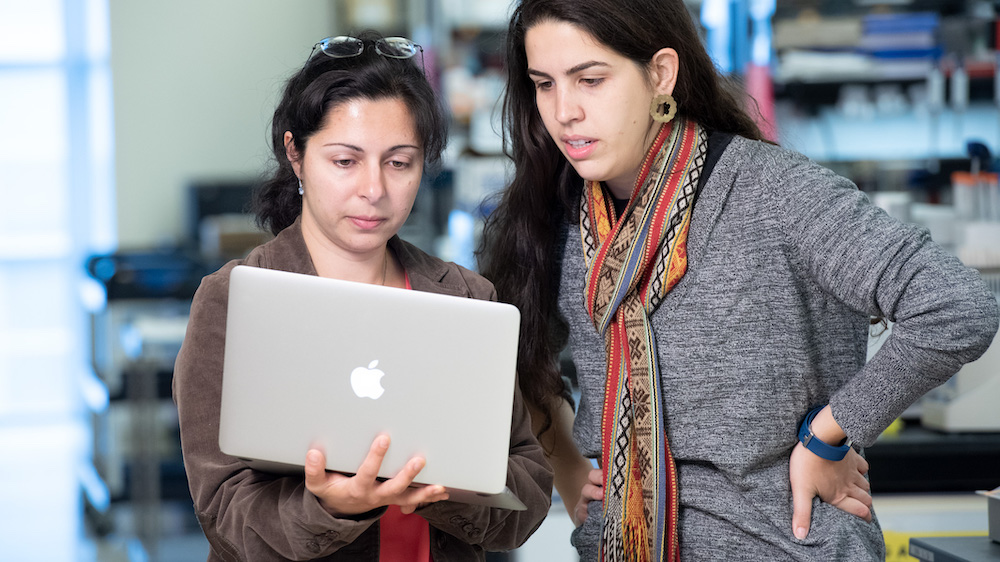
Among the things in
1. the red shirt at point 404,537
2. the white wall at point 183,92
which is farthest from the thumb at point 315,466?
the white wall at point 183,92

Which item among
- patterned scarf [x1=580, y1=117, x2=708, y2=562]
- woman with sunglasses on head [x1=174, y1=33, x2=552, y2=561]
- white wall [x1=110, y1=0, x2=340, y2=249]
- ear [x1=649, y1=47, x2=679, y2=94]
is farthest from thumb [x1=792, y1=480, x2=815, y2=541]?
white wall [x1=110, y1=0, x2=340, y2=249]

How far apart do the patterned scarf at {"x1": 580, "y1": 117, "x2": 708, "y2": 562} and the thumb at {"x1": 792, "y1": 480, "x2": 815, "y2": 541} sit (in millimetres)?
161

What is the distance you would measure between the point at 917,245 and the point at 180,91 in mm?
6208

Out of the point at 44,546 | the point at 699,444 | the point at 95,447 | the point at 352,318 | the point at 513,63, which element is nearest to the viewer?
the point at 352,318

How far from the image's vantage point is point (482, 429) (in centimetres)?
109

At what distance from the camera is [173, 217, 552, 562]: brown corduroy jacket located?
45.9 inches

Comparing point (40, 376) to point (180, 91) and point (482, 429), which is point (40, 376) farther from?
point (482, 429)

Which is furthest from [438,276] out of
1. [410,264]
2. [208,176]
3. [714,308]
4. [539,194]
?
[208,176]

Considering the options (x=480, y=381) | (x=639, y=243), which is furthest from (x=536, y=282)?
(x=480, y=381)

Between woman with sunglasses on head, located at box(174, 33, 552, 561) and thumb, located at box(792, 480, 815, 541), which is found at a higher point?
woman with sunglasses on head, located at box(174, 33, 552, 561)

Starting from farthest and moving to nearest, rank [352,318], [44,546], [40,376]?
[40,376]
[44,546]
[352,318]

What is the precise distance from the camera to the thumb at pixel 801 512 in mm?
1337

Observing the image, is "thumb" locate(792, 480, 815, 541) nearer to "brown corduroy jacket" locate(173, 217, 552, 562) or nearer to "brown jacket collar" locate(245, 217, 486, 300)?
"brown corduroy jacket" locate(173, 217, 552, 562)

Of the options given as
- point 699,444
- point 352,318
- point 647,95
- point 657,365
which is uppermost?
point 647,95
